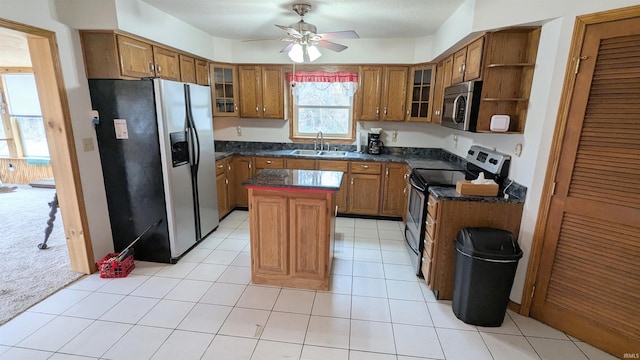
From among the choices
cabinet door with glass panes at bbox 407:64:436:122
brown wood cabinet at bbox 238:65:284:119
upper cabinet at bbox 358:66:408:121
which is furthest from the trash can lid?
brown wood cabinet at bbox 238:65:284:119

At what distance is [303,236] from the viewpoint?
95.6 inches

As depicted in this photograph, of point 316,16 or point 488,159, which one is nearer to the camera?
point 488,159

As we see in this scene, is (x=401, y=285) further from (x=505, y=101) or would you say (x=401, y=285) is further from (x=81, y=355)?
(x=81, y=355)

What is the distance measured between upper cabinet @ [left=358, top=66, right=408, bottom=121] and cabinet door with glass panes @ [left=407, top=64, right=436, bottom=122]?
0.09 m

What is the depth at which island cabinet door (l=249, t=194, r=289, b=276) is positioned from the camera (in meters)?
2.39

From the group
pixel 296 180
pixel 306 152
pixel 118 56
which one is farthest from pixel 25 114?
pixel 296 180

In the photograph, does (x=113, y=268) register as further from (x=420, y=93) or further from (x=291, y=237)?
(x=420, y=93)

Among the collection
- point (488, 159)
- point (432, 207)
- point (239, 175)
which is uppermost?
point (488, 159)

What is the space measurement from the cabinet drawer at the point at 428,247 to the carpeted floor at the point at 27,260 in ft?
10.4

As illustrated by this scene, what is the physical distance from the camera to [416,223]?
285 centimetres

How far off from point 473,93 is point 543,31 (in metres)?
0.57

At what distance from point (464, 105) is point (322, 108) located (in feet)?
7.82

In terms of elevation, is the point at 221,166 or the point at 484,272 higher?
the point at 221,166

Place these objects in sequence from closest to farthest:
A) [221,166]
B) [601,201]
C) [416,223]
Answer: [601,201], [416,223], [221,166]
